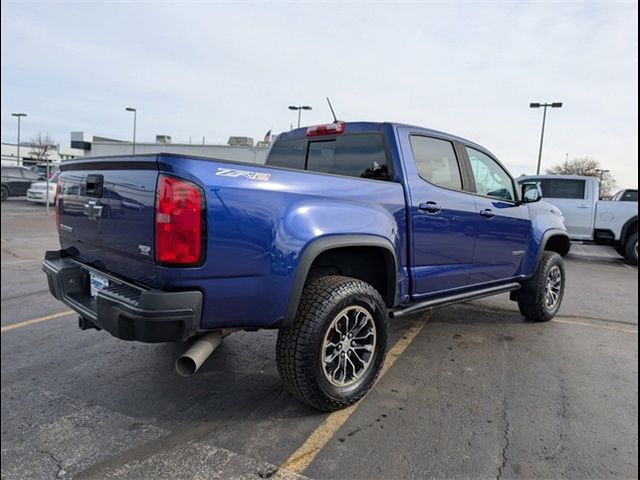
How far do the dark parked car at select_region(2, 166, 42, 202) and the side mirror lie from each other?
72.3 feet

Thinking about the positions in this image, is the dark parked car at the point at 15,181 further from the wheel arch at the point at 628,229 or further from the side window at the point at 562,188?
the wheel arch at the point at 628,229

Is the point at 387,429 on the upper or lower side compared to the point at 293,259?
lower

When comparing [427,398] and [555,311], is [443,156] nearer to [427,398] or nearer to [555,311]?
[427,398]

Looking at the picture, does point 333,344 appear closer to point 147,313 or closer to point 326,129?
point 147,313

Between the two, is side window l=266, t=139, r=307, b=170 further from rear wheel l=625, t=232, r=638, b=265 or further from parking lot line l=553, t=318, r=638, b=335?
rear wheel l=625, t=232, r=638, b=265

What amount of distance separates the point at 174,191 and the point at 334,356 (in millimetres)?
1458

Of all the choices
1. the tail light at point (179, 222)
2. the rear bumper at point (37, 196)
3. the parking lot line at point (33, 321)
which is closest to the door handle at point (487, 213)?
the tail light at point (179, 222)

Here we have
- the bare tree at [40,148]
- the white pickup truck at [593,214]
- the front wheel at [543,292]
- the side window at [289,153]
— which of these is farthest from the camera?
the bare tree at [40,148]

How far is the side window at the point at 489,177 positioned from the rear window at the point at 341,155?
1.20 meters

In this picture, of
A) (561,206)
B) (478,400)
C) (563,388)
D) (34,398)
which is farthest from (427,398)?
(561,206)

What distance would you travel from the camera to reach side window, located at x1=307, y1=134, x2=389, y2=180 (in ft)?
12.1

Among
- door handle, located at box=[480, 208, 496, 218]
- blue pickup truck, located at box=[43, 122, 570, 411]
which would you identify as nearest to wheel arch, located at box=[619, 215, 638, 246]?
blue pickup truck, located at box=[43, 122, 570, 411]

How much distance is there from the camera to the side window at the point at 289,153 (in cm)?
445

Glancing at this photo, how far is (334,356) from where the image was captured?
119 inches
